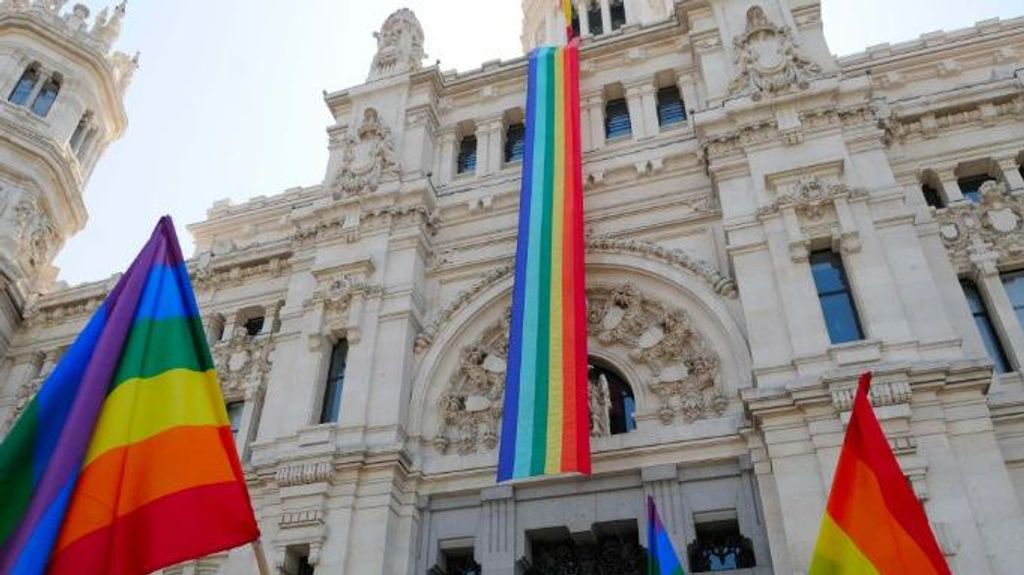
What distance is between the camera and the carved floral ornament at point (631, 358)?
17.4 meters

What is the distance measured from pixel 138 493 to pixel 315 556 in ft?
22.5

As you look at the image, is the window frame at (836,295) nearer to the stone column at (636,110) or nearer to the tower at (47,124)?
the stone column at (636,110)

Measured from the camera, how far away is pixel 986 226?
60.6ft

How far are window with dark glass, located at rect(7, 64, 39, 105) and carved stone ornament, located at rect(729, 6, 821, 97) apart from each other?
87.1ft

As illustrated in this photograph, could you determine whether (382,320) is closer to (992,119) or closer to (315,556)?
(315,556)

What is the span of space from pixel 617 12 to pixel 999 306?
31.1 metres

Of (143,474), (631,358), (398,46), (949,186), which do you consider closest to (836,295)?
(631,358)

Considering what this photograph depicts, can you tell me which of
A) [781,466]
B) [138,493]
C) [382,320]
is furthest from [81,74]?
[781,466]

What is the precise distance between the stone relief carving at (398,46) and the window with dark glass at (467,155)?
2959mm

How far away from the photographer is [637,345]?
61.3ft

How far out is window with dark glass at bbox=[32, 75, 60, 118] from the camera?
106 feet

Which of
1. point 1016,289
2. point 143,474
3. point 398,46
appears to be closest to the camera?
point 143,474

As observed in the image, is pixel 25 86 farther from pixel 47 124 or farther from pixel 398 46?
pixel 398 46

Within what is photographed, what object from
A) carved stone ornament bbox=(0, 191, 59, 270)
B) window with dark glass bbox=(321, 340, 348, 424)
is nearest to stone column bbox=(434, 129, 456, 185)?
window with dark glass bbox=(321, 340, 348, 424)
